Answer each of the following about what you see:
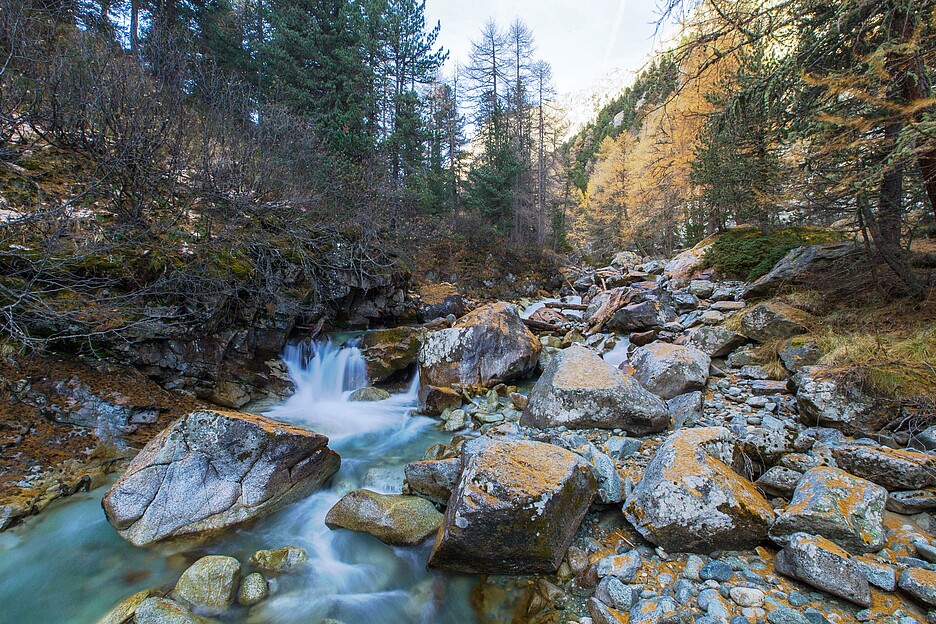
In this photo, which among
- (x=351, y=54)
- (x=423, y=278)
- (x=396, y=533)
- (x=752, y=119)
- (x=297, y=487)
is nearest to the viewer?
(x=396, y=533)

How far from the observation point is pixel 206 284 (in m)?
6.65

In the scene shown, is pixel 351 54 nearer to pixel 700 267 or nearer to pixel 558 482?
pixel 700 267

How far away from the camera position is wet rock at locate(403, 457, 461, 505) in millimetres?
4215

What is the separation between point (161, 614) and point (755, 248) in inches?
534

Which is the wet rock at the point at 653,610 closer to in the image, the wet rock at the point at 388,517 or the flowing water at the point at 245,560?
the flowing water at the point at 245,560

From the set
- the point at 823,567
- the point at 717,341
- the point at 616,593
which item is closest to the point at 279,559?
the point at 616,593

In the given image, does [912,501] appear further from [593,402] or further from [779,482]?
[593,402]

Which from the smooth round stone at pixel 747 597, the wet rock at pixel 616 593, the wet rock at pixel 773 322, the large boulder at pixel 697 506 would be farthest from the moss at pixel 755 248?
the wet rock at pixel 616 593

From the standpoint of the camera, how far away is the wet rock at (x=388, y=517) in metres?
3.86

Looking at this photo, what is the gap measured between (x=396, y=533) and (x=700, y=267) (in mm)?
11872

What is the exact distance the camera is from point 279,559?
3.60 meters

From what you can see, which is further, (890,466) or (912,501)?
(890,466)

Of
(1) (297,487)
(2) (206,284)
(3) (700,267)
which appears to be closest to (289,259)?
(2) (206,284)

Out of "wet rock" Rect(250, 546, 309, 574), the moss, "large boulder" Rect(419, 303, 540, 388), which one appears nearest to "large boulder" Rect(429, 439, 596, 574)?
"wet rock" Rect(250, 546, 309, 574)
